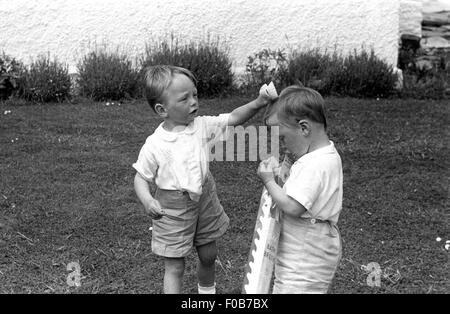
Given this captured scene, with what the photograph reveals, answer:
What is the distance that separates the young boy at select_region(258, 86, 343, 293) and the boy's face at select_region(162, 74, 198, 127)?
461mm

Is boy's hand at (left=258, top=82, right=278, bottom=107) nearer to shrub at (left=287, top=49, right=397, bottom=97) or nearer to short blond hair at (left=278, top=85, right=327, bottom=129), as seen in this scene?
short blond hair at (left=278, top=85, right=327, bottom=129)

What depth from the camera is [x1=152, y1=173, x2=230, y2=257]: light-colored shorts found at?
344cm

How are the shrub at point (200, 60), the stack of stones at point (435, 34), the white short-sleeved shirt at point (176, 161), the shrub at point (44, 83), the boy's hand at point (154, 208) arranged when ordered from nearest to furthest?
1. the boy's hand at point (154, 208)
2. the white short-sleeved shirt at point (176, 161)
3. the shrub at point (44, 83)
4. the shrub at point (200, 60)
5. the stack of stones at point (435, 34)

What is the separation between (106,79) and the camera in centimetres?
794

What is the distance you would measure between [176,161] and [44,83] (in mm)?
4839

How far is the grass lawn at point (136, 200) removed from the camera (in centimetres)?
418

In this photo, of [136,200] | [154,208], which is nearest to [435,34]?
[136,200]

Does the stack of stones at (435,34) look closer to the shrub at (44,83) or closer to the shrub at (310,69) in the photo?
the shrub at (310,69)

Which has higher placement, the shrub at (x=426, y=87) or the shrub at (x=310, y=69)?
the shrub at (x=310, y=69)

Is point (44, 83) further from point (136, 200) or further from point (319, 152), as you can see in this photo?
point (319, 152)

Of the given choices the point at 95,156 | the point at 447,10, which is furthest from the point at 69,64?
the point at 447,10

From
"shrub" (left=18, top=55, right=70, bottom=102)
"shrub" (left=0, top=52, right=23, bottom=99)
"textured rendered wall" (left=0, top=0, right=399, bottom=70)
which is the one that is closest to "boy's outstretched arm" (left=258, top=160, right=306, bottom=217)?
"shrub" (left=18, top=55, right=70, bottom=102)

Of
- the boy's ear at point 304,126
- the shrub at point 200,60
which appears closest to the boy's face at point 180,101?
the boy's ear at point 304,126

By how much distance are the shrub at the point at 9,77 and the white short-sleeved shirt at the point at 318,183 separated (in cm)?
542
